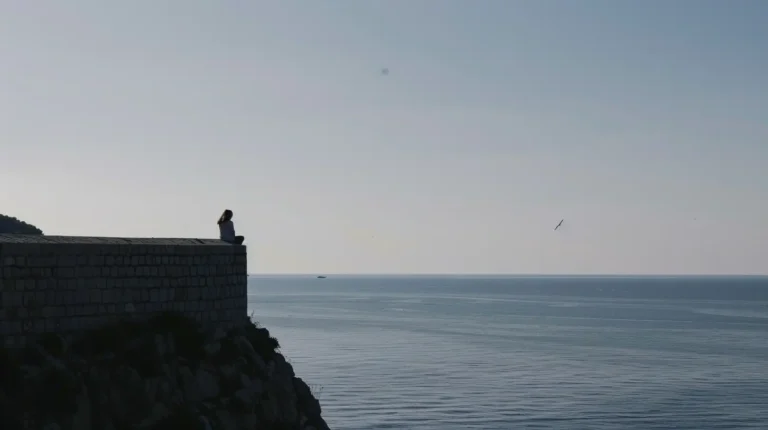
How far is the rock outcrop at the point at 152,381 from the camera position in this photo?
61.3ft

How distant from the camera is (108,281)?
21.4m

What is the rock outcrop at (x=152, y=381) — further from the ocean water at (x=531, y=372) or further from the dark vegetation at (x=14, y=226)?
the dark vegetation at (x=14, y=226)

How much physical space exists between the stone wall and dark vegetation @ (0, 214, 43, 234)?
26650mm

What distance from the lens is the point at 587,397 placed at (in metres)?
55.7

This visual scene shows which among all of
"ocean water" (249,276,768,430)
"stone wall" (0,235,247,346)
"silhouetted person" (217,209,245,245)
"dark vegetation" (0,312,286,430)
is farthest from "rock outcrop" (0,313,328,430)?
"ocean water" (249,276,768,430)

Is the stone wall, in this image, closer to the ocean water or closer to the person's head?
the person's head

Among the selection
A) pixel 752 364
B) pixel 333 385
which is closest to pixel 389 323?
pixel 752 364

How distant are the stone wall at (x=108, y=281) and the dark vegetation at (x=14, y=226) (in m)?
26.7

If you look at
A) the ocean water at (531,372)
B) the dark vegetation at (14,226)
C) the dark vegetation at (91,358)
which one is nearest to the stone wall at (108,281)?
the dark vegetation at (91,358)

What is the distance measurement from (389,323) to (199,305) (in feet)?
302

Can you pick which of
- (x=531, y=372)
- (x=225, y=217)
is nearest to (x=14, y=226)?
(x=225, y=217)

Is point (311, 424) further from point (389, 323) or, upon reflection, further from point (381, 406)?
point (389, 323)

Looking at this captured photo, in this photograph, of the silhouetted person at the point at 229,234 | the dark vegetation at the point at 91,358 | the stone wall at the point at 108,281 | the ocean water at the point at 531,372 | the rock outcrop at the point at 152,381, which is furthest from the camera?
the ocean water at the point at 531,372

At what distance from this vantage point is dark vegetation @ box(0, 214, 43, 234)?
49.1 meters
